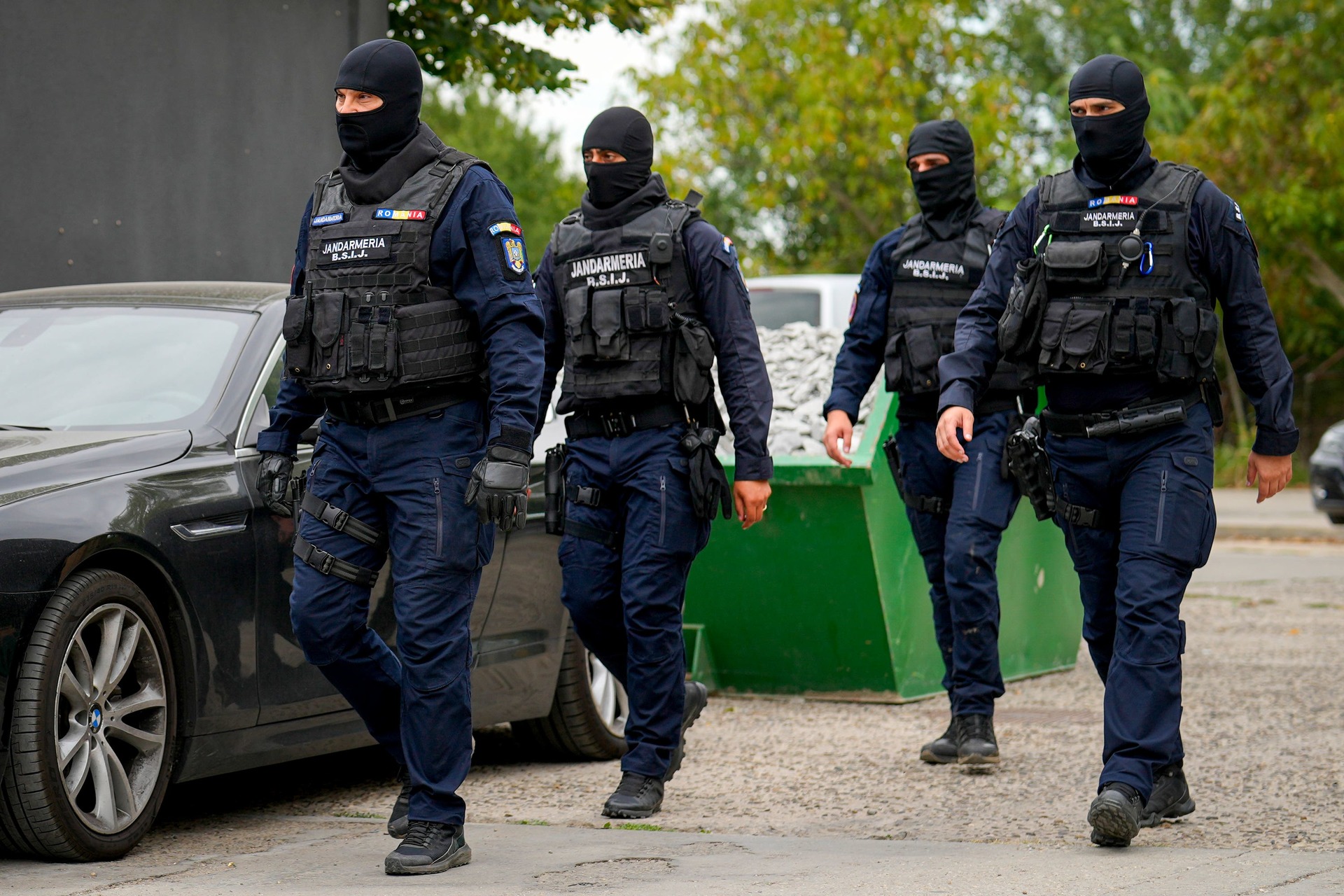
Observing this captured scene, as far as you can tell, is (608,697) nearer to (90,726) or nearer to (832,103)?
(90,726)

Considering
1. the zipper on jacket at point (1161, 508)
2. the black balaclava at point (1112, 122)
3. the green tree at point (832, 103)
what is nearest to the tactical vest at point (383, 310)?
the black balaclava at point (1112, 122)

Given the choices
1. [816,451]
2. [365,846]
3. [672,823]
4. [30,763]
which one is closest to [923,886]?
[672,823]

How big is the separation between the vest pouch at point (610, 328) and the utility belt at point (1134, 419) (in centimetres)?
124

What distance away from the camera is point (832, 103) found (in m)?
27.6

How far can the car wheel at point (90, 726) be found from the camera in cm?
408

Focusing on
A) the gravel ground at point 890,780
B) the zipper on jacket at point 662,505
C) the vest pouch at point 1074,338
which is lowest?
the gravel ground at point 890,780

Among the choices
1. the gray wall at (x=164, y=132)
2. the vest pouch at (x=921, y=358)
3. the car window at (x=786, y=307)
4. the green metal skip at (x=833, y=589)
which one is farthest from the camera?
the car window at (x=786, y=307)

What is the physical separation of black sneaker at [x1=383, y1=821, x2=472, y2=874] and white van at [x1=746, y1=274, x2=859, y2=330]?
29.6 ft

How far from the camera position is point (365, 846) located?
4609 millimetres

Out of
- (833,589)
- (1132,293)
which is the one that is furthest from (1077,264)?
(833,589)

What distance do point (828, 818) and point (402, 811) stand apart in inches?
49.8

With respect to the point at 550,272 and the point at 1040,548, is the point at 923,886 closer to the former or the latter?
the point at 550,272

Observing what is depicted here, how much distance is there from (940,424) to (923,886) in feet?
4.14

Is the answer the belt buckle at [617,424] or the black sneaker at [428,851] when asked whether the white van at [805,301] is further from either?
the black sneaker at [428,851]
